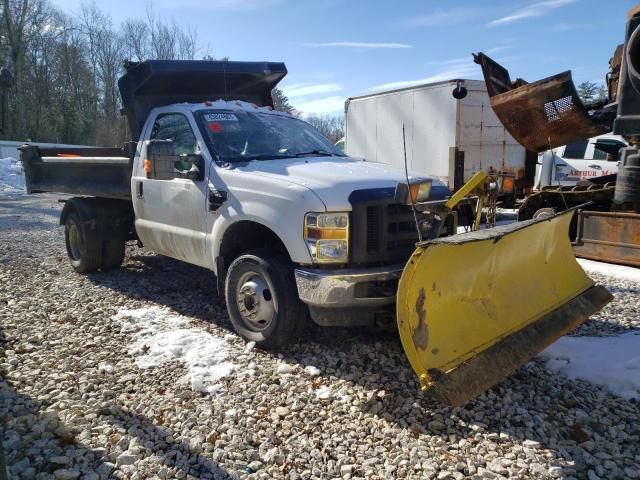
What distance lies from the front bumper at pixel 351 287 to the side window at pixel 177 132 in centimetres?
214

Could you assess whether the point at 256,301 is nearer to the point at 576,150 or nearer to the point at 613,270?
the point at 613,270

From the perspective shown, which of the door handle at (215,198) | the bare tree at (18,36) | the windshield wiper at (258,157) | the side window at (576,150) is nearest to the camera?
the door handle at (215,198)

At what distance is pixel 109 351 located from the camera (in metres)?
4.44

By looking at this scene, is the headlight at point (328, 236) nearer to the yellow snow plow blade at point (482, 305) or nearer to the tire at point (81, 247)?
the yellow snow plow blade at point (482, 305)

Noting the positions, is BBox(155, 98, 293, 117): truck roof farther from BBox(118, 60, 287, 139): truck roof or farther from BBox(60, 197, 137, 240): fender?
BBox(60, 197, 137, 240): fender

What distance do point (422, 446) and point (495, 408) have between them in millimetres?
713

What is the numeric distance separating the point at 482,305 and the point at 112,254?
17.3 ft

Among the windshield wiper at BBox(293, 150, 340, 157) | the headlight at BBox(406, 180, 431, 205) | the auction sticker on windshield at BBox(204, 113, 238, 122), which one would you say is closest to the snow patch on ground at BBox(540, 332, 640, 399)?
the headlight at BBox(406, 180, 431, 205)

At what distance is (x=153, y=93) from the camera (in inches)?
252

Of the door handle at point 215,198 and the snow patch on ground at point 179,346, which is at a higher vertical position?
the door handle at point 215,198

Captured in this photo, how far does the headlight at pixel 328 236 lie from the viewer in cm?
390

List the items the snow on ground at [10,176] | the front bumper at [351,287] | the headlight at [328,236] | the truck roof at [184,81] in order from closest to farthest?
the front bumper at [351,287]
the headlight at [328,236]
the truck roof at [184,81]
the snow on ground at [10,176]

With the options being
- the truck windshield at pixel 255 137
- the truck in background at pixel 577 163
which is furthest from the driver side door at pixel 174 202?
the truck in background at pixel 577 163

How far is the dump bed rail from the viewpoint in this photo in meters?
6.26
